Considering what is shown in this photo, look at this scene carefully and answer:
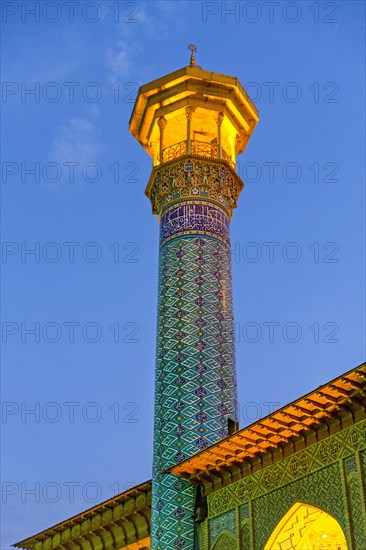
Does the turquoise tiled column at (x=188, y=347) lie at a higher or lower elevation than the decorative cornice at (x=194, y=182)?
lower

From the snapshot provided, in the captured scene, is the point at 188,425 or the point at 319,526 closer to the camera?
the point at 319,526

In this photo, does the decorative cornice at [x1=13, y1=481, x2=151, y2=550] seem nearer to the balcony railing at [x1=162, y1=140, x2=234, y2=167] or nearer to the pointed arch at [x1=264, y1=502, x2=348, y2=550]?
the pointed arch at [x1=264, y1=502, x2=348, y2=550]

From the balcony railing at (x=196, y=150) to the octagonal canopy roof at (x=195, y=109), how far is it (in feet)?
0.92

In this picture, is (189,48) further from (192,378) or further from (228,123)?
(192,378)

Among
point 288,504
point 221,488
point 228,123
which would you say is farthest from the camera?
point 228,123

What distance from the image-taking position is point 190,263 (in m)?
12.8

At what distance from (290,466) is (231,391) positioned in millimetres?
2509

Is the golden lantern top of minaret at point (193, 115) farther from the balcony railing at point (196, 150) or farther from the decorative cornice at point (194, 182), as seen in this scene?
the decorative cornice at point (194, 182)

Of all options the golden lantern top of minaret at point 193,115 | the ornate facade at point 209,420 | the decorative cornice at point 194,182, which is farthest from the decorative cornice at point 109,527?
the golden lantern top of minaret at point 193,115

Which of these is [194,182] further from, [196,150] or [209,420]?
[209,420]

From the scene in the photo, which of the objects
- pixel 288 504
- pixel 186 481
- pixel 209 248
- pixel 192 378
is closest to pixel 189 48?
pixel 209 248

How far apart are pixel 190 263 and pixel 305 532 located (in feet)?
15.0

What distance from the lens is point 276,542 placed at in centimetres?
952

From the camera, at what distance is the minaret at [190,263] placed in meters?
11.3
